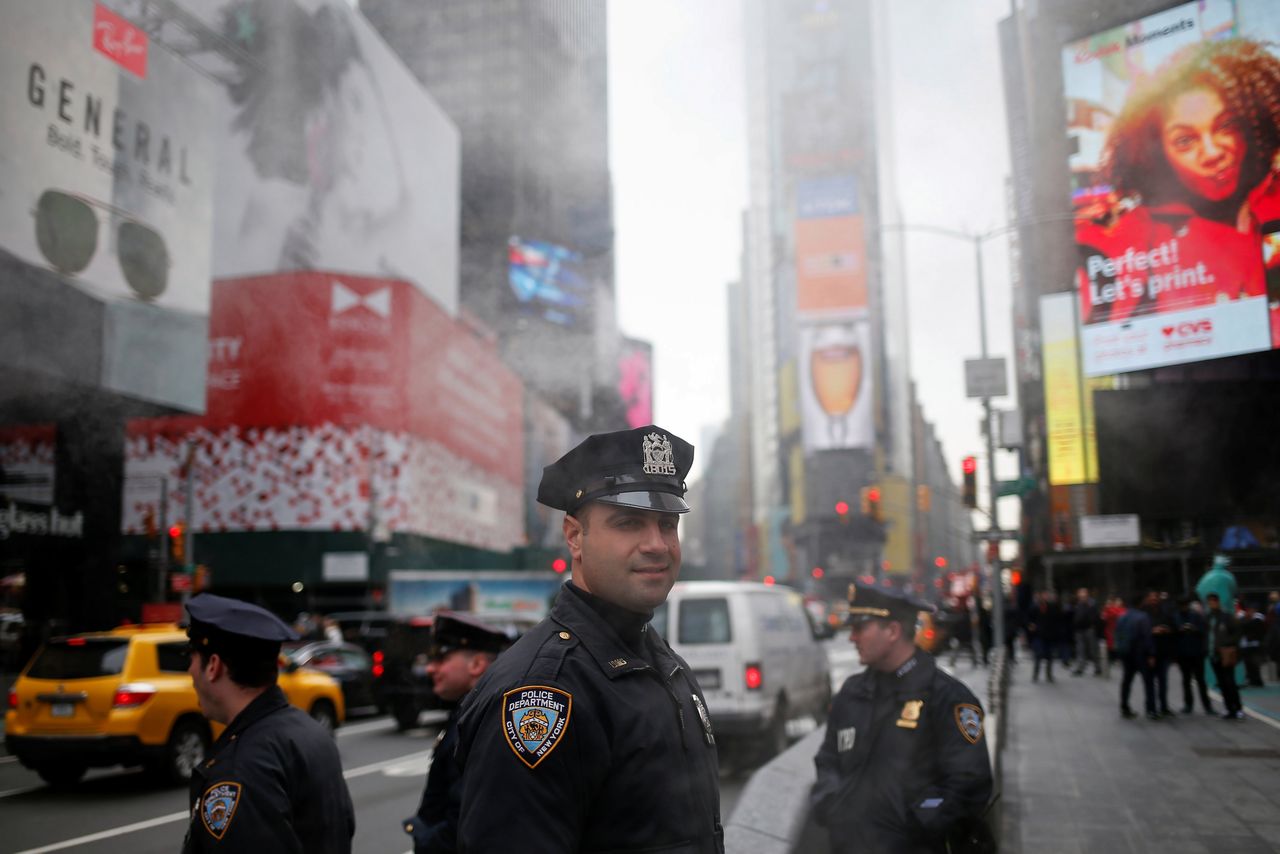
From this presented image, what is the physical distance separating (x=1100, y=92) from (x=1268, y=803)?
5.92 meters

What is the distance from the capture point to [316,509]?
3206 cm

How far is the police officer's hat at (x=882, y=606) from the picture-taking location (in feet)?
11.8

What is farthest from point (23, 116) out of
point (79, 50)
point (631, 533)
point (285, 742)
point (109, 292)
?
point (631, 533)

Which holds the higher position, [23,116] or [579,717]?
[23,116]

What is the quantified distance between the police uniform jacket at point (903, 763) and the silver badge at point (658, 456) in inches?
75.6

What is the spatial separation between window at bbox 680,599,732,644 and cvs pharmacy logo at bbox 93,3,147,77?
23.8ft

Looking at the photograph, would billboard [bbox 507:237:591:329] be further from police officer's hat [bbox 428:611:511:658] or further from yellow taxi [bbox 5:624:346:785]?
yellow taxi [bbox 5:624:346:785]

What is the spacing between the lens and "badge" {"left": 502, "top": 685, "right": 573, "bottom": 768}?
150cm

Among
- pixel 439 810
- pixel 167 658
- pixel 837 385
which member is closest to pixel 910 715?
pixel 439 810

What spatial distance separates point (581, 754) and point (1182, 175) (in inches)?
220

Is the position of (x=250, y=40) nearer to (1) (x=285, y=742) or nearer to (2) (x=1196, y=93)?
(2) (x=1196, y=93)

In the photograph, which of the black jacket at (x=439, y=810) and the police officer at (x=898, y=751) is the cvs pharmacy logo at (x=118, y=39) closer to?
the black jacket at (x=439, y=810)

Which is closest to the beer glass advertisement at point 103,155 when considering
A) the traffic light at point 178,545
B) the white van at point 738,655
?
the white van at point 738,655

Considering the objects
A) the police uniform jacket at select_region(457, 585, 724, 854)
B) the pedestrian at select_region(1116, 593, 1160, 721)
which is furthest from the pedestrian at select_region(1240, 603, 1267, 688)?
the police uniform jacket at select_region(457, 585, 724, 854)
